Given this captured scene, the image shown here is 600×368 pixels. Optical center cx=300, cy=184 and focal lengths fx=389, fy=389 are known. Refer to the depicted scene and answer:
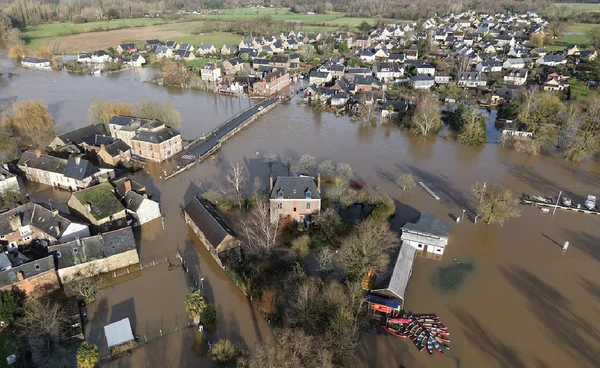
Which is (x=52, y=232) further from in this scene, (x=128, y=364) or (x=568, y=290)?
(x=568, y=290)

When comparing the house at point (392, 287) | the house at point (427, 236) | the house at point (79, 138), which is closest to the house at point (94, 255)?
the house at point (392, 287)

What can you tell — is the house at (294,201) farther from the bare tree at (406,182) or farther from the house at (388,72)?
the house at (388,72)

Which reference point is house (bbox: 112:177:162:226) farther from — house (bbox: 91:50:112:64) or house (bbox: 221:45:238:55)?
house (bbox: 221:45:238:55)

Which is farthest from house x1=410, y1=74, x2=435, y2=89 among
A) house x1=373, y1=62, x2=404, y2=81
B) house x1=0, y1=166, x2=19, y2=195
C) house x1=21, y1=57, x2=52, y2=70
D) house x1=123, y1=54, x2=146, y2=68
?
house x1=21, y1=57, x2=52, y2=70

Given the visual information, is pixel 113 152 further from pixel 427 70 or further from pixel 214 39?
pixel 214 39

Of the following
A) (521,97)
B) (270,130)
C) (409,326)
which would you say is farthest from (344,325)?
(521,97)

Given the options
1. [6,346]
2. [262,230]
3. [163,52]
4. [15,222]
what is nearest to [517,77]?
[262,230]
